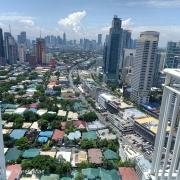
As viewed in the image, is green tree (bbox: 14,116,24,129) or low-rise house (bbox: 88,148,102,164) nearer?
low-rise house (bbox: 88,148,102,164)

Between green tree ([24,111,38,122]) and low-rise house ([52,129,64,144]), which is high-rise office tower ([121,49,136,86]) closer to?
green tree ([24,111,38,122])

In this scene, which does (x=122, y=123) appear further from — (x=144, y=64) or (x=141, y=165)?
(x=144, y=64)

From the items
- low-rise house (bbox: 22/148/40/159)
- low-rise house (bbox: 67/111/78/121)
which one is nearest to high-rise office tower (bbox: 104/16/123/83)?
low-rise house (bbox: 67/111/78/121)

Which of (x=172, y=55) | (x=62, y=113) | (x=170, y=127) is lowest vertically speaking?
(x=62, y=113)

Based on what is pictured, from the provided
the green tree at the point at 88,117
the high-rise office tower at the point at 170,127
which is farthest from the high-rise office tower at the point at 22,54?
the high-rise office tower at the point at 170,127

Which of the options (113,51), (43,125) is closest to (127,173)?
(43,125)

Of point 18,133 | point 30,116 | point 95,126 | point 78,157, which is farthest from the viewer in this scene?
point 30,116

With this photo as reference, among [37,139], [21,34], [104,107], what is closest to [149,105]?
[104,107]
